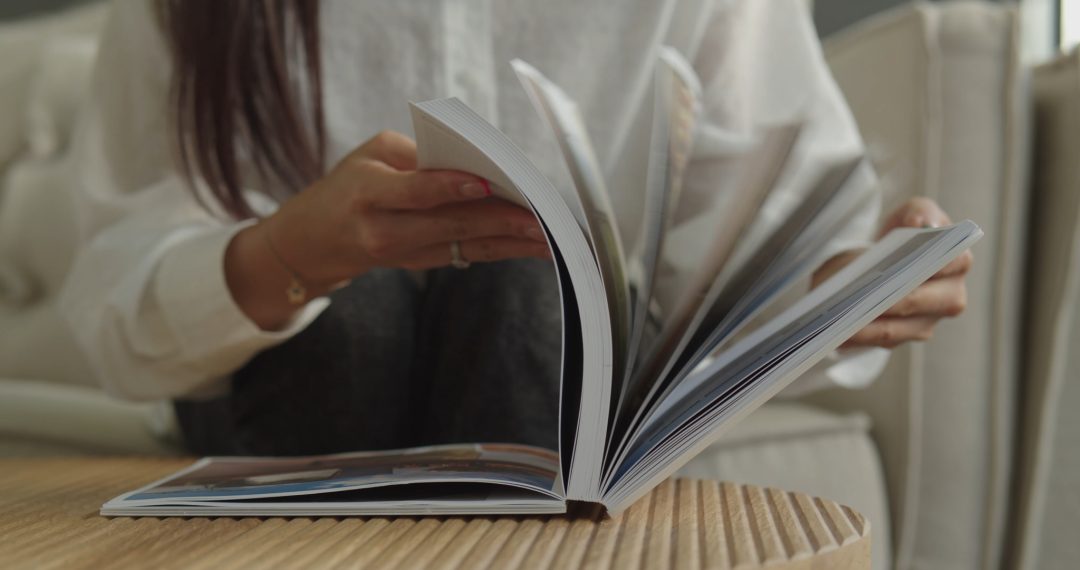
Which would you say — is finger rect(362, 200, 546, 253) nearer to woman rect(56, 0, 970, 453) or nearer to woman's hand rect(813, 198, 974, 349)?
woman rect(56, 0, 970, 453)

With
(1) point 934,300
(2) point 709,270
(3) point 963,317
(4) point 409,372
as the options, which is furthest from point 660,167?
(3) point 963,317

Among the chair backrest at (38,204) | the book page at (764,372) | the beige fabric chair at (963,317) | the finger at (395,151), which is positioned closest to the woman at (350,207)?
the finger at (395,151)

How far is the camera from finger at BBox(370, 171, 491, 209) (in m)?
0.38

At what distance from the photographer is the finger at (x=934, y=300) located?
459mm

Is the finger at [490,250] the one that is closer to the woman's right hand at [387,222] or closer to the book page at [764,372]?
the woman's right hand at [387,222]

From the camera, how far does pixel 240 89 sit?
26.6 inches

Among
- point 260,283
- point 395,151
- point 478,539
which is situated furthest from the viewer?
point 260,283

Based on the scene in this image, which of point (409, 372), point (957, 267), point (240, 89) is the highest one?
point (240, 89)

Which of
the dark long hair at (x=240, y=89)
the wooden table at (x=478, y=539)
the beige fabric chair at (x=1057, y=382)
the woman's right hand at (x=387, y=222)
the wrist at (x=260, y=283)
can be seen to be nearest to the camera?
the wooden table at (x=478, y=539)

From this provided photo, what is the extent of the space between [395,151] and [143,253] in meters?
0.29

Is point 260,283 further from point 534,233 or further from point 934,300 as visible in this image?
point 934,300

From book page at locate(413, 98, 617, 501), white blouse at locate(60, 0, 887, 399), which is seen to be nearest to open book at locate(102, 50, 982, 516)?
book page at locate(413, 98, 617, 501)

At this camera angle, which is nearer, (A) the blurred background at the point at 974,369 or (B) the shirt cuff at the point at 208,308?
(B) the shirt cuff at the point at 208,308

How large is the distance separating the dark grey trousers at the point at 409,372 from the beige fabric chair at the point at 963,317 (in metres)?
0.48
